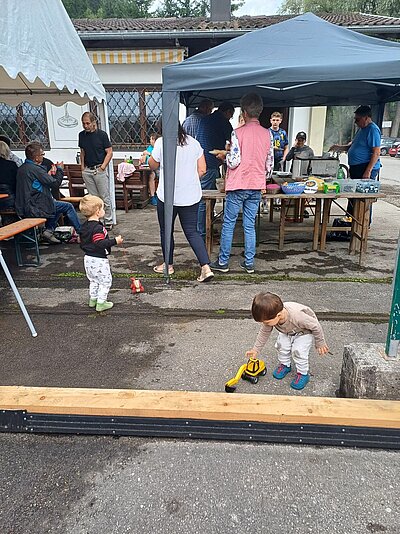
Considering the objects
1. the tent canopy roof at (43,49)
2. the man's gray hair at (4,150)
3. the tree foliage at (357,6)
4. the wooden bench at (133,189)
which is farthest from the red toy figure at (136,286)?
the tree foliage at (357,6)

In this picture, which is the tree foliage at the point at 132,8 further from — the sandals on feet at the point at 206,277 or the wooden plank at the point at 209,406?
the wooden plank at the point at 209,406

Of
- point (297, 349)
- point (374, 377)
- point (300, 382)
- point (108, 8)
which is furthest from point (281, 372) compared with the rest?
point (108, 8)

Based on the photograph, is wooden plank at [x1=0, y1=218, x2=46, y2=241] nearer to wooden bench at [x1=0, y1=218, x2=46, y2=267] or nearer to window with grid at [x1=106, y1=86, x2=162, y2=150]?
wooden bench at [x1=0, y1=218, x2=46, y2=267]

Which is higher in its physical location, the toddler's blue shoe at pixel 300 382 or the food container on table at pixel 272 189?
the food container on table at pixel 272 189

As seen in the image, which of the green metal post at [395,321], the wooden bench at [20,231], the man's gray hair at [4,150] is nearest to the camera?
the green metal post at [395,321]

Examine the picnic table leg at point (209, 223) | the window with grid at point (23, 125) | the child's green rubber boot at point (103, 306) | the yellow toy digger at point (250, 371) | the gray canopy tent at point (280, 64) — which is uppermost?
the gray canopy tent at point (280, 64)

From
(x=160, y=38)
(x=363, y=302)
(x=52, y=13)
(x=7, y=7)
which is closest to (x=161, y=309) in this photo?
(x=363, y=302)

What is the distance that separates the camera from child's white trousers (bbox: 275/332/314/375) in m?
2.60

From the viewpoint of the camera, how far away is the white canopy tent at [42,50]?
3.38 meters

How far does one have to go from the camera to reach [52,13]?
4555 millimetres

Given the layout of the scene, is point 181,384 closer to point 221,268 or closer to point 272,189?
point 221,268

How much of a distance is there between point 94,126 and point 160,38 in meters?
4.47

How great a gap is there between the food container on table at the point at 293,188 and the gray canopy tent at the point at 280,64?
1162 mm

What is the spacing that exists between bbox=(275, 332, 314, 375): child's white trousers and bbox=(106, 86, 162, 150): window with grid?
8.46 metres
